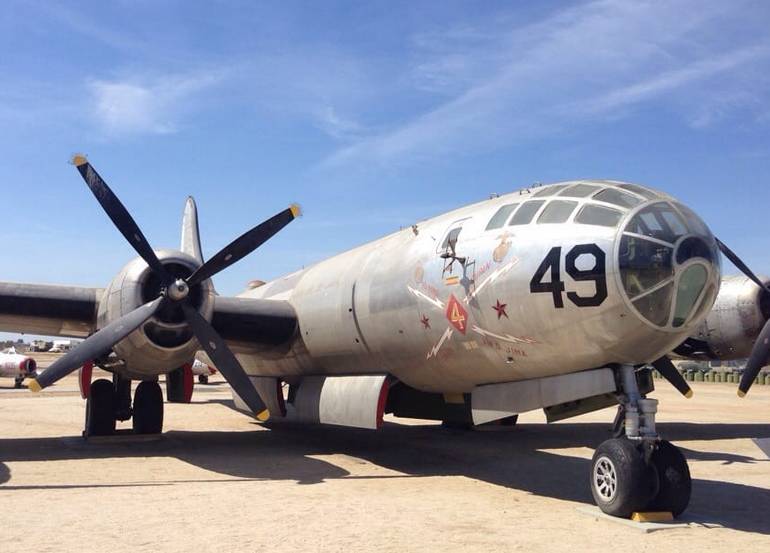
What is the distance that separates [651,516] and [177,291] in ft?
25.8

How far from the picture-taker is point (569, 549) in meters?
6.66

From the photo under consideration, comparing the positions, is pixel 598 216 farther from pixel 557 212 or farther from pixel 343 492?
pixel 343 492

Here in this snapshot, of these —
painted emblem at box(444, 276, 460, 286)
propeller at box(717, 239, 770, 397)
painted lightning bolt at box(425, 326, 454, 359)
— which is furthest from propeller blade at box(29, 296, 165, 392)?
propeller at box(717, 239, 770, 397)

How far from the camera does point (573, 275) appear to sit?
329 inches

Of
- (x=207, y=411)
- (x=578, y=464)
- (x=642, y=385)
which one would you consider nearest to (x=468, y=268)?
(x=642, y=385)

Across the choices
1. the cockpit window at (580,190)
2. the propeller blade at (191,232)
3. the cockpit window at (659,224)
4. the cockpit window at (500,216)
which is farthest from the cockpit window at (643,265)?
the propeller blade at (191,232)

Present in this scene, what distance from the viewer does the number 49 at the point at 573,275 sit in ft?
26.6

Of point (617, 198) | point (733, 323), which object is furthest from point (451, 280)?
point (733, 323)

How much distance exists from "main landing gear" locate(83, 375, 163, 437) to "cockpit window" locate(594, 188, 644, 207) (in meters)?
9.85

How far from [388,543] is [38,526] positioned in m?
3.64

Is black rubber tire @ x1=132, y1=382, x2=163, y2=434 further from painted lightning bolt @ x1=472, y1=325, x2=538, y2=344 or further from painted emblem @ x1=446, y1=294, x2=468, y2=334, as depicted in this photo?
painted lightning bolt @ x1=472, y1=325, x2=538, y2=344

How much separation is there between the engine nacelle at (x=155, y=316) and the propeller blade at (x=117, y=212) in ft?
1.19

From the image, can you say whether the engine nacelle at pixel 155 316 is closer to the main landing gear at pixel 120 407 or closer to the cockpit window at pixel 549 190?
the main landing gear at pixel 120 407

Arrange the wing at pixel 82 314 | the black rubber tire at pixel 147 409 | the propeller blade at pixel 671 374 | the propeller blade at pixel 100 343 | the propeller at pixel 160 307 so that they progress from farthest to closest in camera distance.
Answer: the black rubber tire at pixel 147 409 < the wing at pixel 82 314 < the propeller blade at pixel 671 374 < the propeller at pixel 160 307 < the propeller blade at pixel 100 343
